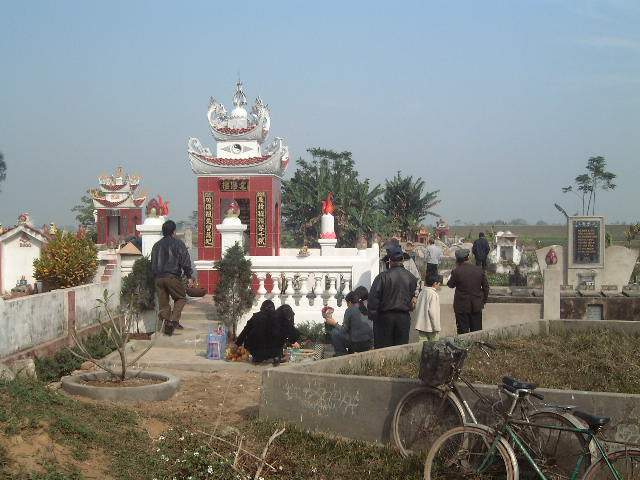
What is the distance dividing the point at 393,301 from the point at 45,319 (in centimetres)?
481

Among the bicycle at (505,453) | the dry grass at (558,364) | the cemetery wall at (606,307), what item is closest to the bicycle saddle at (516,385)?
the bicycle at (505,453)

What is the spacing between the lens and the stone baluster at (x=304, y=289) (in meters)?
12.6

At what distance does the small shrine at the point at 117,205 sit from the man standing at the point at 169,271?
25967mm

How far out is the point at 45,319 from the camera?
10.1 metres

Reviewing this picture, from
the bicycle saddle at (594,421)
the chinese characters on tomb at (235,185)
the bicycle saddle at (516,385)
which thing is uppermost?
the chinese characters on tomb at (235,185)

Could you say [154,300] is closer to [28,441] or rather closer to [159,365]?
[159,365]

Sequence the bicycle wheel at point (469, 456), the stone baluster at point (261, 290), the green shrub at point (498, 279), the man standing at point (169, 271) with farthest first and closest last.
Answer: the green shrub at point (498, 279) → the stone baluster at point (261, 290) → the man standing at point (169, 271) → the bicycle wheel at point (469, 456)

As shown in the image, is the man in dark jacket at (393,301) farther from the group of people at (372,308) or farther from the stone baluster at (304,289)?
the stone baluster at (304,289)

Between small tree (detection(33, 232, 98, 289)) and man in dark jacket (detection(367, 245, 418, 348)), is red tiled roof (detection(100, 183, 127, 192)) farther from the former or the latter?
man in dark jacket (detection(367, 245, 418, 348))

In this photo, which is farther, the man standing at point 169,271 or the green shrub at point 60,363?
the man standing at point 169,271

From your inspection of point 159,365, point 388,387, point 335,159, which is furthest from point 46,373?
point 335,159

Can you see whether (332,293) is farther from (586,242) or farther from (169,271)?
(586,242)

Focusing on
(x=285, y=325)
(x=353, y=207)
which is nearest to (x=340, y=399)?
(x=285, y=325)

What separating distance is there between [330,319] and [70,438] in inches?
218
